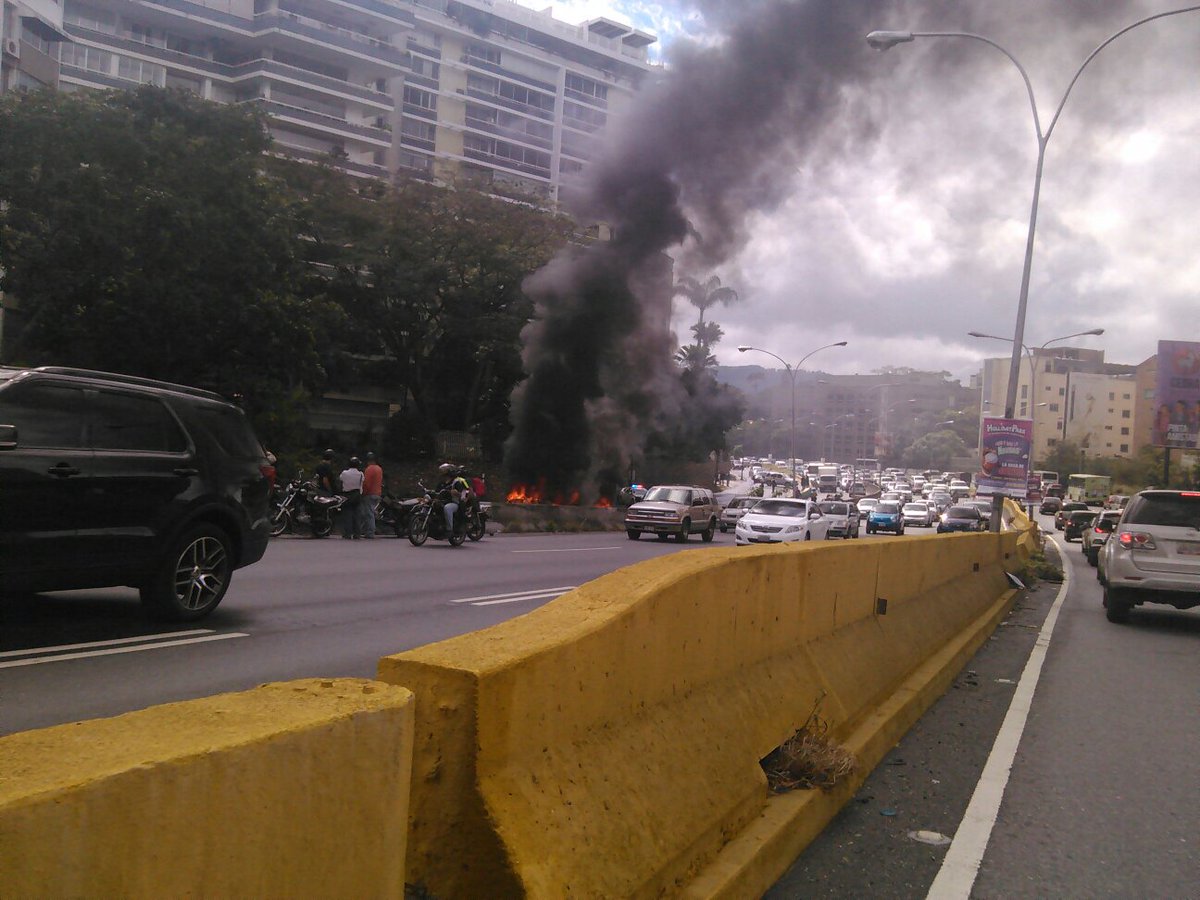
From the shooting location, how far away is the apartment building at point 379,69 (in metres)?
53.2

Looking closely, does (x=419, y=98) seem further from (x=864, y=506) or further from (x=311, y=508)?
(x=311, y=508)

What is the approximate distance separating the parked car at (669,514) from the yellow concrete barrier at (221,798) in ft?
82.5

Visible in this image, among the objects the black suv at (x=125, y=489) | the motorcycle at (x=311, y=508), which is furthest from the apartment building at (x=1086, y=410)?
the black suv at (x=125, y=489)

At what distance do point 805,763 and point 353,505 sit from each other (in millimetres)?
15450

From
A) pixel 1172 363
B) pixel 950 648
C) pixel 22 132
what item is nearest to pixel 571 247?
pixel 22 132

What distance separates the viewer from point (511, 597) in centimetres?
1164

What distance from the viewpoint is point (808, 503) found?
1040 inches

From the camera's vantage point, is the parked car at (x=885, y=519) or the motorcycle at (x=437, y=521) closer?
the motorcycle at (x=437, y=521)

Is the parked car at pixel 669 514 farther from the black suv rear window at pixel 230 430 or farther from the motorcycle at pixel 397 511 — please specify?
the black suv rear window at pixel 230 430

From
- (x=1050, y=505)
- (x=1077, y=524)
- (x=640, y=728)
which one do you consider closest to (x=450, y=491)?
(x=640, y=728)

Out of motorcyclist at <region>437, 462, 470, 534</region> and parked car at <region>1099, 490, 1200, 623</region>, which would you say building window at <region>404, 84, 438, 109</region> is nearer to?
motorcyclist at <region>437, 462, 470, 534</region>

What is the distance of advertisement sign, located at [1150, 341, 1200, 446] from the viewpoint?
4303 centimetres

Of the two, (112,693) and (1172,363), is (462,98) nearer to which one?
(1172,363)

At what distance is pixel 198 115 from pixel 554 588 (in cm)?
1924
